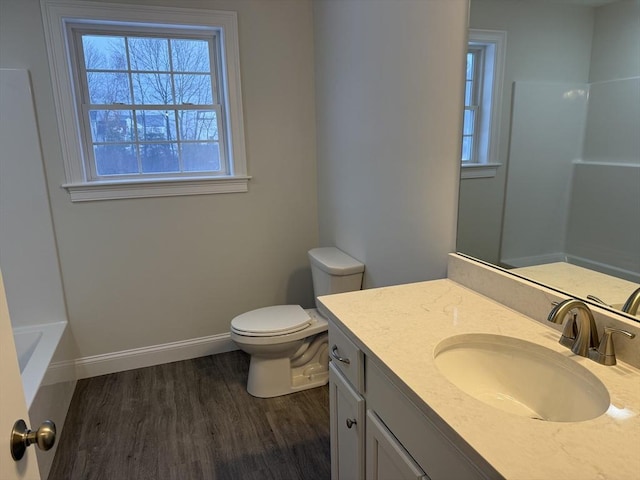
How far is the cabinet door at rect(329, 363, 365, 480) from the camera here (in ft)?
4.63

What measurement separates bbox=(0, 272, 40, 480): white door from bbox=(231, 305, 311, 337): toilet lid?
1.53m

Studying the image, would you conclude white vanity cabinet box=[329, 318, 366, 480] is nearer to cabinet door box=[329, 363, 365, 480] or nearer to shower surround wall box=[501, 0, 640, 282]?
cabinet door box=[329, 363, 365, 480]

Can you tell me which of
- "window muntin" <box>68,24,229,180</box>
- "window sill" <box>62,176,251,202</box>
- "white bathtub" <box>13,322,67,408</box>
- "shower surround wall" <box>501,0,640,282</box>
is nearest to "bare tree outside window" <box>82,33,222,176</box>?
"window muntin" <box>68,24,229,180</box>

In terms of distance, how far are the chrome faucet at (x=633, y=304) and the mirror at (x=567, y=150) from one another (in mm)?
17

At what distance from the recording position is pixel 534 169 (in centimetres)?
144

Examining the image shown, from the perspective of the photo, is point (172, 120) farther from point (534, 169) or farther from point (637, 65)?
point (637, 65)

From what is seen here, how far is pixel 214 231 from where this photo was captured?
300cm

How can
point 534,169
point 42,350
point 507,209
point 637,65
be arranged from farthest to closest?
point 42,350, point 507,209, point 534,169, point 637,65

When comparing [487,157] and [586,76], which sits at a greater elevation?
[586,76]

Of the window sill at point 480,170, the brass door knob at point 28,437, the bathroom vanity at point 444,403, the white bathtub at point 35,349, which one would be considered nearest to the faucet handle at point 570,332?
the bathroom vanity at point 444,403

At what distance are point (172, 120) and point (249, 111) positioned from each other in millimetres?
504

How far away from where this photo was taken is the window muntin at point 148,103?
268cm

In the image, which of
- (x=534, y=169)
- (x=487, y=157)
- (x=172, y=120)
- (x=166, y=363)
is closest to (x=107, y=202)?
(x=172, y=120)

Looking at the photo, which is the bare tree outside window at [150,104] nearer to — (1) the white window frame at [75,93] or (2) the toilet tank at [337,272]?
(1) the white window frame at [75,93]
